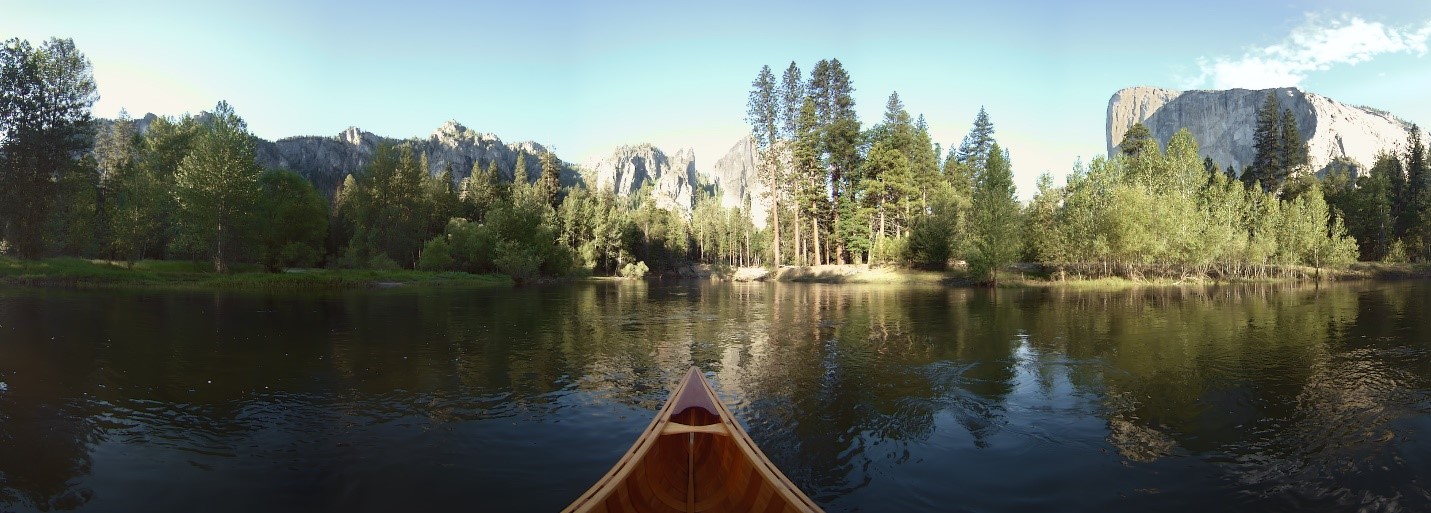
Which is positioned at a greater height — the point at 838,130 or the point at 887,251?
the point at 838,130

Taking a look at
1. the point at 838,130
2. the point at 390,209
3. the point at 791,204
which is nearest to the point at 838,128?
the point at 838,130

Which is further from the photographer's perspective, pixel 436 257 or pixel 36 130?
pixel 436 257

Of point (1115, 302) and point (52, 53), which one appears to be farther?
point (52, 53)

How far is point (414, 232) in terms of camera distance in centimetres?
8112

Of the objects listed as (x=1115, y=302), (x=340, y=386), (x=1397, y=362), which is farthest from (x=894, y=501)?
(x=1115, y=302)

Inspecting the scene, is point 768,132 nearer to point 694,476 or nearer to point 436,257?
point 436,257

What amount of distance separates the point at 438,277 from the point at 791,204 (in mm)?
41100

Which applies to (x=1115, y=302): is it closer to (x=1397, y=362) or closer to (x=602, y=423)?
(x=1397, y=362)

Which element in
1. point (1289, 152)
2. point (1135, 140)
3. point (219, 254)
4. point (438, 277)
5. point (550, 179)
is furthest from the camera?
point (550, 179)

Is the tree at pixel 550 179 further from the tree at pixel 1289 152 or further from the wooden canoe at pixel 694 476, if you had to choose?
the tree at pixel 1289 152

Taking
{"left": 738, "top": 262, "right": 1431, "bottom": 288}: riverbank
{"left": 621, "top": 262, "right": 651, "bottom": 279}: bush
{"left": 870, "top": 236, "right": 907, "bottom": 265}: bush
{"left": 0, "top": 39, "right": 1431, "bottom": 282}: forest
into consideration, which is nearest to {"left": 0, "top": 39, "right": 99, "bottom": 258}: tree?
{"left": 0, "top": 39, "right": 1431, "bottom": 282}: forest

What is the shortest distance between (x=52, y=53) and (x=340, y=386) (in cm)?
6664

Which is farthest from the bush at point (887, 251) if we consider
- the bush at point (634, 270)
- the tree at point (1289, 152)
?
the tree at point (1289, 152)

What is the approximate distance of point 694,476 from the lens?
6.21 m
